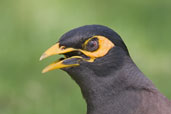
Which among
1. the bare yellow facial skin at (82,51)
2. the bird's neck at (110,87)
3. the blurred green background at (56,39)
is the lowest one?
the blurred green background at (56,39)

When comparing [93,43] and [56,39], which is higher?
[93,43]

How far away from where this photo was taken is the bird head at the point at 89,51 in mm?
5844

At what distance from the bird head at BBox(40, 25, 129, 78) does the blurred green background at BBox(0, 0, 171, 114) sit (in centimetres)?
323

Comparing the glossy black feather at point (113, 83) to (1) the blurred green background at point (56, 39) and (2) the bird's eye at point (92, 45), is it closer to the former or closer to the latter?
(2) the bird's eye at point (92, 45)

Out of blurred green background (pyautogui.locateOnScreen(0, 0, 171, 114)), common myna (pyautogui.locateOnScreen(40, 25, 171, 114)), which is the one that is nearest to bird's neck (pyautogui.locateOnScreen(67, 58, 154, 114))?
common myna (pyautogui.locateOnScreen(40, 25, 171, 114))

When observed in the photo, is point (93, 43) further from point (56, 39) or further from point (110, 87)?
point (56, 39)

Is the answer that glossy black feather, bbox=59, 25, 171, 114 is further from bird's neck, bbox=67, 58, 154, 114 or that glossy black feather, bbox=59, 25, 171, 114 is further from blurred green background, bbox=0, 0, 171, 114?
blurred green background, bbox=0, 0, 171, 114

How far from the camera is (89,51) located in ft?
19.4

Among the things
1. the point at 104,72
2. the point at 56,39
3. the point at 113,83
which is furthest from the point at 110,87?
the point at 56,39

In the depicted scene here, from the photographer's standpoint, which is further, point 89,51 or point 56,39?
point 56,39

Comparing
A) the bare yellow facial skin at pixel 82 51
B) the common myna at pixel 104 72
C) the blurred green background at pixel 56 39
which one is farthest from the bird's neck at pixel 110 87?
the blurred green background at pixel 56 39

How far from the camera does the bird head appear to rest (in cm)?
584

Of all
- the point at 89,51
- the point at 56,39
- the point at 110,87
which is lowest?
the point at 56,39

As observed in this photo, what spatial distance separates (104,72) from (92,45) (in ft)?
0.94
